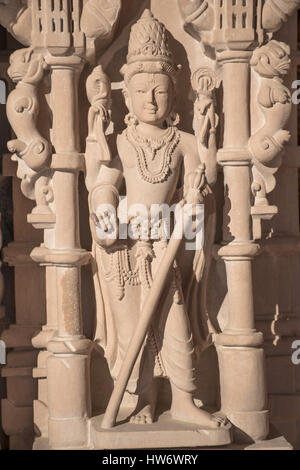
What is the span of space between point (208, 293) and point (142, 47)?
1.44 m

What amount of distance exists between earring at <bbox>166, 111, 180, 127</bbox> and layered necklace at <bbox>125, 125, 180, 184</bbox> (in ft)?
0.25

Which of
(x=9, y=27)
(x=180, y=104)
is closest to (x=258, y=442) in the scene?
(x=180, y=104)

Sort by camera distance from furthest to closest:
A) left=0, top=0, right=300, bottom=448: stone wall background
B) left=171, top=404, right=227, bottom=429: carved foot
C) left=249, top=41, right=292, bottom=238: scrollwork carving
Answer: left=0, top=0, right=300, bottom=448: stone wall background < left=249, top=41, right=292, bottom=238: scrollwork carving < left=171, top=404, right=227, bottom=429: carved foot

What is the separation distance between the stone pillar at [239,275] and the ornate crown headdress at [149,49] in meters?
0.33

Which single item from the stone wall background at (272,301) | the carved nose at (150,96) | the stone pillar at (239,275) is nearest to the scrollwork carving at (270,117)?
the stone pillar at (239,275)

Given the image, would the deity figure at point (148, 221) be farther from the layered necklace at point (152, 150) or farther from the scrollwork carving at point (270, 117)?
the scrollwork carving at point (270, 117)

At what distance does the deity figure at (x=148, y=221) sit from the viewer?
404cm

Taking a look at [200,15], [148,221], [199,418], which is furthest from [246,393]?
[200,15]

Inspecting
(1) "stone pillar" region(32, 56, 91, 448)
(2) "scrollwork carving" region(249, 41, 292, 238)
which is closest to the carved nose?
(1) "stone pillar" region(32, 56, 91, 448)

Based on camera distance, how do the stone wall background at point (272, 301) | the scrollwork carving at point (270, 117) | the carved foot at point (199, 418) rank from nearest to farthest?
the carved foot at point (199, 418), the scrollwork carving at point (270, 117), the stone wall background at point (272, 301)

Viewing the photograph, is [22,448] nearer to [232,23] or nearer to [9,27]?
[9,27]

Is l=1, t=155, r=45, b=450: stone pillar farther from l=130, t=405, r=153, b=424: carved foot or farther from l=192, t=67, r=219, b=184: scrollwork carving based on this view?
l=192, t=67, r=219, b=184: scrollwork carving

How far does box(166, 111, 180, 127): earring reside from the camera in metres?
4.19

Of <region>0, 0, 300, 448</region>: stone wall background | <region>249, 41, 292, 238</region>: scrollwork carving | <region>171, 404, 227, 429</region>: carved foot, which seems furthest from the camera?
<region>0, 0, 300, 448</region>: stone wall background
